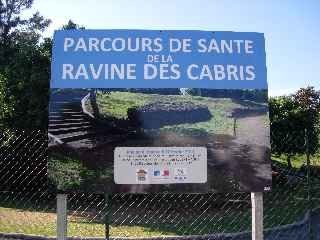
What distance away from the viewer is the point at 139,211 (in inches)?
518

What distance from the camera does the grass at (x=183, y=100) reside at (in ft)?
18.2

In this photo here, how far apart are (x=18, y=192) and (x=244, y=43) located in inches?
477

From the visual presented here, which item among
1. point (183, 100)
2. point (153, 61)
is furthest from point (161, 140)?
point (153, 61)

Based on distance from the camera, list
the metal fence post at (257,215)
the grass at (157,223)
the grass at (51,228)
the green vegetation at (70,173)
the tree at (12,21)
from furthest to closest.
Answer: the tree at (12,21), the grass at (157,223), the grass at (51,228), the metal fence post at (257,215), the green vegetation at (70,173)

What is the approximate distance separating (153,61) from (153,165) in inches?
49.5

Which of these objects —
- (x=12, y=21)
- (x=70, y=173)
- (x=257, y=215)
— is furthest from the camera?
(x=12, y=21)

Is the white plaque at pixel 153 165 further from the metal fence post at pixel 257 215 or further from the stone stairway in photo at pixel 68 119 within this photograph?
the metal fence post at pixel 257 215

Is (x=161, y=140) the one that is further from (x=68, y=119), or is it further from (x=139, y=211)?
(x=139, y=211)

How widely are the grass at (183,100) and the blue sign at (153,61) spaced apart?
14 cm

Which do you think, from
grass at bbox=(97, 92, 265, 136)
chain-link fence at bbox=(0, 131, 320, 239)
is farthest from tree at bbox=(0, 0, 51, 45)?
grass at bbox=(97, 92, 265, 136)

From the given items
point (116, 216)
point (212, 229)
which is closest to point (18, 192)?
point (116, 216)

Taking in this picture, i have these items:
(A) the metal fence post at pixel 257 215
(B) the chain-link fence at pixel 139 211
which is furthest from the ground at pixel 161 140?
(B) the chain-link fence at pixel 139 211

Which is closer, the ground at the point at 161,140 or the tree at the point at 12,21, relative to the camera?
the ground at the point at 161,140

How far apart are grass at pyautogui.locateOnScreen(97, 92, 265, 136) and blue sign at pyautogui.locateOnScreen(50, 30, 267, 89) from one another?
0.14 meters
